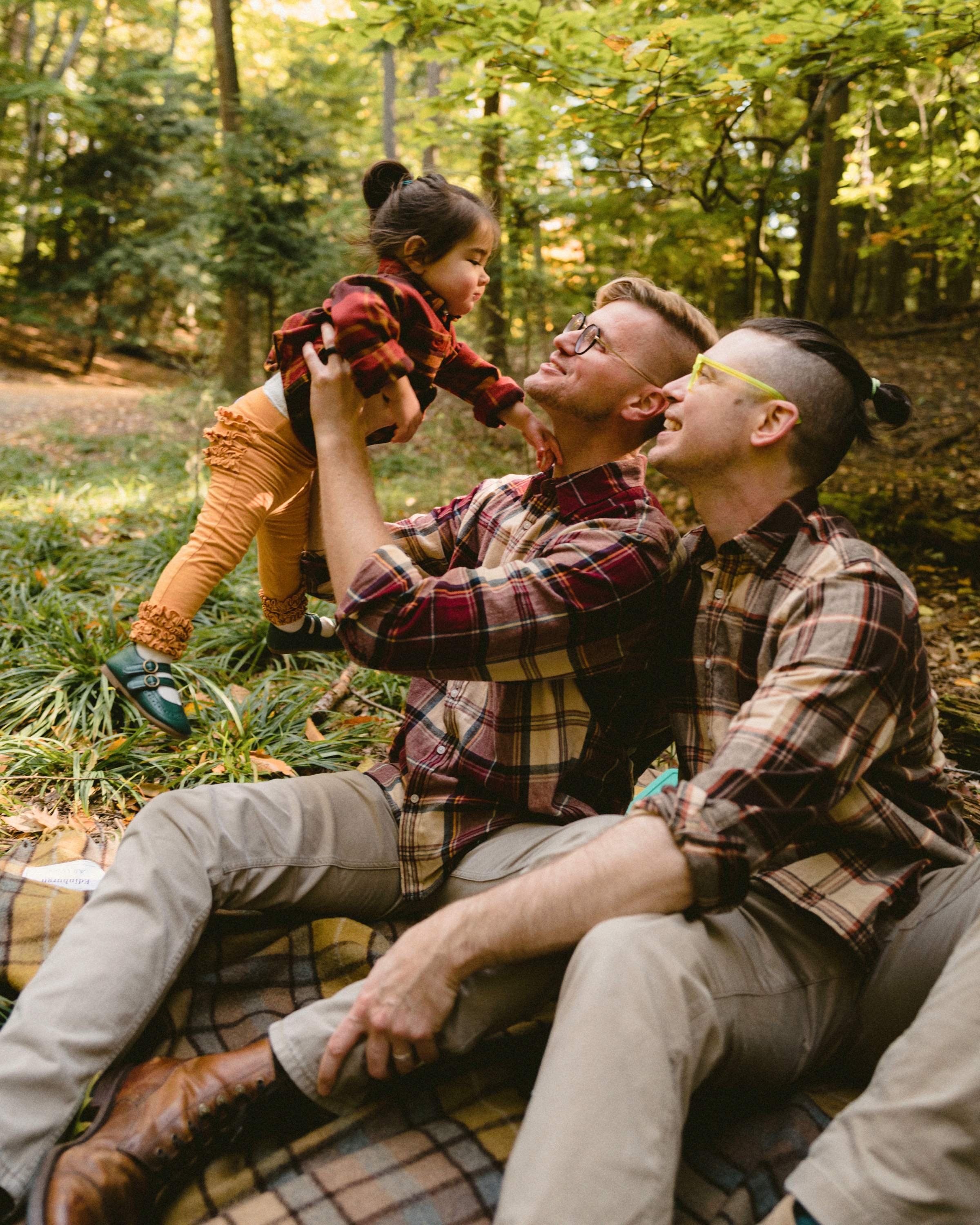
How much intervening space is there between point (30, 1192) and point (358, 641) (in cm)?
Answer: 108

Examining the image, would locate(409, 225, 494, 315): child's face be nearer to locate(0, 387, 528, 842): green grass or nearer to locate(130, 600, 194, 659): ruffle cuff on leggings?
locate(130, 600, 194, 659): ruffle cuff on leggings

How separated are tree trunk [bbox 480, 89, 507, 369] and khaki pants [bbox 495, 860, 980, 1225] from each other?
5873 mm

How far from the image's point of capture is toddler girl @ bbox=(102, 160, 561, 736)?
277 cm

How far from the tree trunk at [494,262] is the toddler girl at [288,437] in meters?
3.65

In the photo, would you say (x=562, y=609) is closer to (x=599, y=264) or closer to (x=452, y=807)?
(x=452, y=807)

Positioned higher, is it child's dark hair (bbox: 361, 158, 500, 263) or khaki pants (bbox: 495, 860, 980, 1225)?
child's dark hair (bbox: 361, 158, 500, 263)

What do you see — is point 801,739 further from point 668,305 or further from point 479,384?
point 479,384

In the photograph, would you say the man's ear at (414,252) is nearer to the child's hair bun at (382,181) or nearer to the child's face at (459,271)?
the child's face at (459,271)

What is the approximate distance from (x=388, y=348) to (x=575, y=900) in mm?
1332

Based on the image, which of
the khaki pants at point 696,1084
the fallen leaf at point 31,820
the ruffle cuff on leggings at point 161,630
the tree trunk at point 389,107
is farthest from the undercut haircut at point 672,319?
the tree trunk at point 389,107

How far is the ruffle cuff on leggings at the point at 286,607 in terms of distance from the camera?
9.89 ft

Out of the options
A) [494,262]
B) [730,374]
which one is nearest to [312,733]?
[730,374]

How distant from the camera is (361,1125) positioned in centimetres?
161

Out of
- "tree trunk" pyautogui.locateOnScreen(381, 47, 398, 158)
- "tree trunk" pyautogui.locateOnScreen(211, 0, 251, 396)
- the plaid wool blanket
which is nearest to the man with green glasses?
the plaid wool blanket
